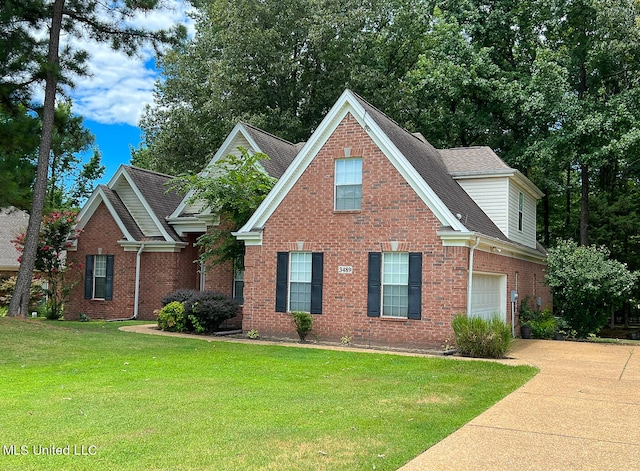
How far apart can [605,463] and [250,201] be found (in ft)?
48.1

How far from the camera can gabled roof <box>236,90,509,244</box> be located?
1540cm

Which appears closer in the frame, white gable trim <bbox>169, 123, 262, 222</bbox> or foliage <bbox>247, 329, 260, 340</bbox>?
foliage <bbox>247, 329, 260, 340</bbox>

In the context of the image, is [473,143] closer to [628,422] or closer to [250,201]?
[250,201]

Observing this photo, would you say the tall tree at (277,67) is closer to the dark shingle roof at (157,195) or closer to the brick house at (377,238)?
the dark shingle roof at (157,195)

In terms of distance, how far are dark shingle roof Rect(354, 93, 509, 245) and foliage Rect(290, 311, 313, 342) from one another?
485 cm

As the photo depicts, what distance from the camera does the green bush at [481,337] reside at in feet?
44.8

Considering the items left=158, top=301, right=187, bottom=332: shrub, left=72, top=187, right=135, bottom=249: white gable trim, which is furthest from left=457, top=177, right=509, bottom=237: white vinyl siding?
left=72, top=187, right=135, bottom=249: white gable trim

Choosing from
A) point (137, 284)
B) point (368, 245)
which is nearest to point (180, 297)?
point (137, 284)

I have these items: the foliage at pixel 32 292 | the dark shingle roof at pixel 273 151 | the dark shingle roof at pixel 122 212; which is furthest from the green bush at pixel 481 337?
the foliage at pixel 32 292

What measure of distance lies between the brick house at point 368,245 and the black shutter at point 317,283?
28 millimetres

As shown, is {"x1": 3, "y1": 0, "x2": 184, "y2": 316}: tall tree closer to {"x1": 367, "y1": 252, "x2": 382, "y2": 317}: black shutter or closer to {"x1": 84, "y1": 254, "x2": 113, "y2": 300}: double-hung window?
{"x1": 84, "y1": 254, "x2": 113, "y2": 300}: double-hung window

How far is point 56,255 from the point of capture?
23641mm

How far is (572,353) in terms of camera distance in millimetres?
15312

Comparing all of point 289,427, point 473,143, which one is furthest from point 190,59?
point 289,427
